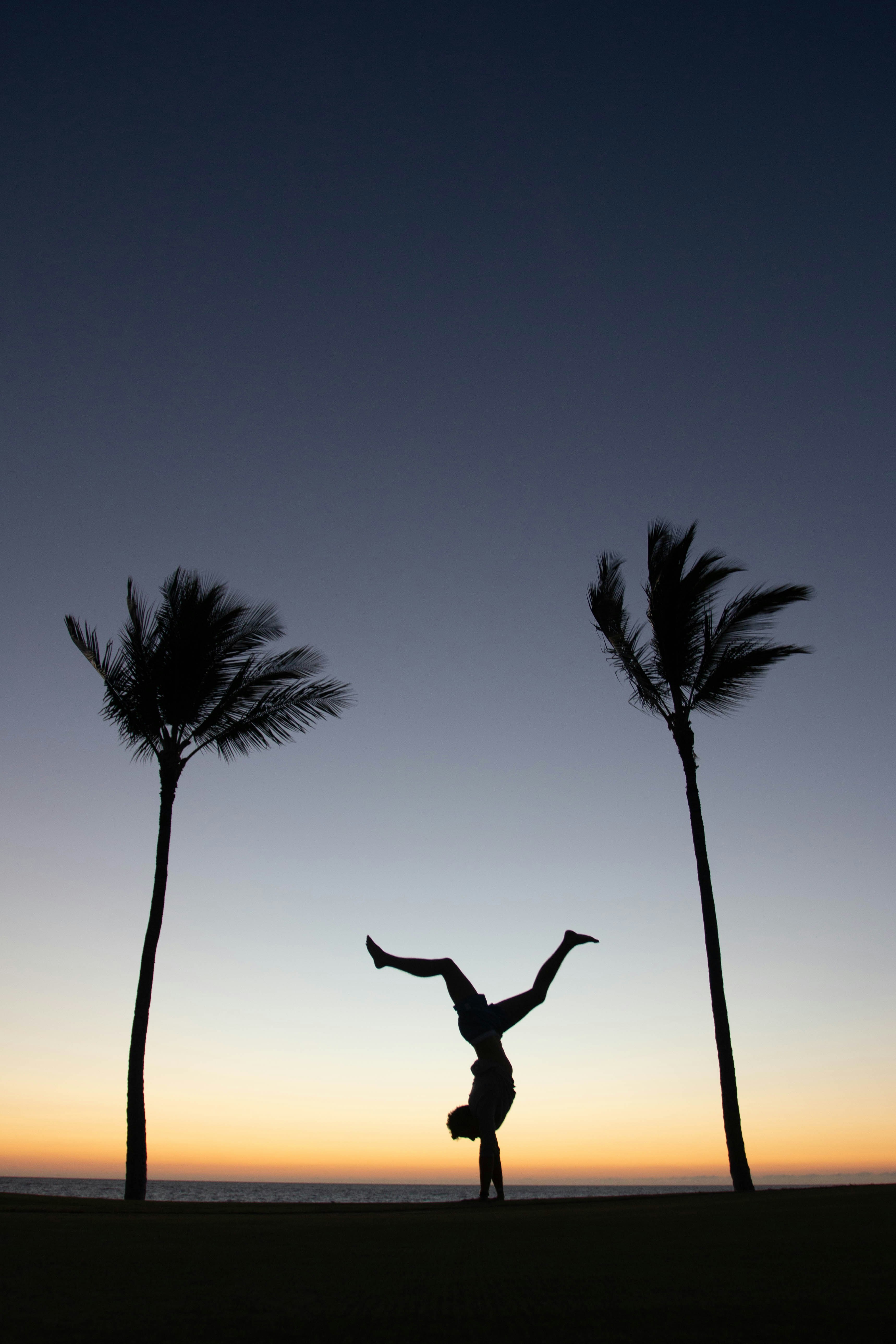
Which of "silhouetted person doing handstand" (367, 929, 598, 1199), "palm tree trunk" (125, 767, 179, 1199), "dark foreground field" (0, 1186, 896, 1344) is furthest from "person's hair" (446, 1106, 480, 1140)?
"palm tree trunk" (125, 767, 179, 1199)

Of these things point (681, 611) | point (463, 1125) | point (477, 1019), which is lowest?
point (463, 1125)

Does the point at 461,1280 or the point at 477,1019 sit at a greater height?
the point at 477,1019

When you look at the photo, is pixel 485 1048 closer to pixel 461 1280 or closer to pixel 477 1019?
pixel 477 1019

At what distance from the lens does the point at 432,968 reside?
1010cm

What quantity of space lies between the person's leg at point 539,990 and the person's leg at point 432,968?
15.5 inches

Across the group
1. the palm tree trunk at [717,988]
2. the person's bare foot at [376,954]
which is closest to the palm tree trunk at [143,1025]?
the person's bare foot at [376,954]

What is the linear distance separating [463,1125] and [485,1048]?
0.73 m

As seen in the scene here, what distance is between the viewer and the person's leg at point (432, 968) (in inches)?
381

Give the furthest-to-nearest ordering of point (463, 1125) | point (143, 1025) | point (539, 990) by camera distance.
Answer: point (143, 1025) < point (539, 990) < point (463, 1125)

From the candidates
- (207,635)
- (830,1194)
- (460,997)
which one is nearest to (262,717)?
(207,635)

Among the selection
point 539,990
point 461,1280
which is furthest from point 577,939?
point 461,1280

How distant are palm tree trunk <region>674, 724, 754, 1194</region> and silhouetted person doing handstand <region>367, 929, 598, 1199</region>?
4182 mm

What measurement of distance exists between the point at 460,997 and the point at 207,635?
26.6ft

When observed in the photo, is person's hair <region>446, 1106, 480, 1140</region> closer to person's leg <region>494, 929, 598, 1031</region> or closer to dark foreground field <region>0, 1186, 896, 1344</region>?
person's leg <region>494, 929, 598, 1031</region>
